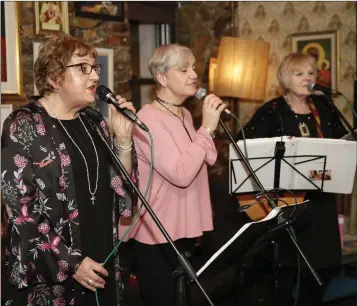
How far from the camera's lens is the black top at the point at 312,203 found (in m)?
3.19

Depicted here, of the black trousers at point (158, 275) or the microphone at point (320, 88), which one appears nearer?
the black trousers at point (158, 275)

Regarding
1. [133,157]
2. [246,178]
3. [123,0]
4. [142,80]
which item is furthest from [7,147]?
[142,80]

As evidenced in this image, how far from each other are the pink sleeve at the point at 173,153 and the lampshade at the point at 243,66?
266 centimetres

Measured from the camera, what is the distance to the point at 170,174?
2334 millimetres

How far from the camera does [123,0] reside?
4281 millimetres

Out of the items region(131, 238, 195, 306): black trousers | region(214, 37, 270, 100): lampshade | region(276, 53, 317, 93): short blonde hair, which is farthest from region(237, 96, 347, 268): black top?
region(214, 37, 270, 100): lampshade

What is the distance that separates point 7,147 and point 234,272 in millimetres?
2889

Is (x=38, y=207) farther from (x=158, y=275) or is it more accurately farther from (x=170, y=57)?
(x=170, y=57)

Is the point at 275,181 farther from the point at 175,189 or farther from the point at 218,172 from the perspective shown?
the point at 218,172

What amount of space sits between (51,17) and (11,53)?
0.46m

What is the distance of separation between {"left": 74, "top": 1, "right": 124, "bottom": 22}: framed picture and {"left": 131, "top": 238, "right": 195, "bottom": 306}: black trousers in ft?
6.93

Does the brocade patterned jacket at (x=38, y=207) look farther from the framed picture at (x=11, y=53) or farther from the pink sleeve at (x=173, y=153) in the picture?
the framed picture at (x=11, y=53)

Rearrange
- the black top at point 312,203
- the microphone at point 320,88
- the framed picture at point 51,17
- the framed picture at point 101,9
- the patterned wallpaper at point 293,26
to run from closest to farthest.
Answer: the microphone at point 320,88 → the black top at point 312,203 → the framed picture at point 51,17 → the framed picture at point 101,9 → the patterned wallpaper at point 293,26

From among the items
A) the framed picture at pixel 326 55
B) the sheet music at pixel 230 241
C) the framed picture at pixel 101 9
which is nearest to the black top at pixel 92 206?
the sheet music at pixel 230 241
